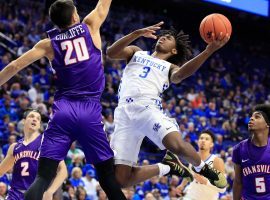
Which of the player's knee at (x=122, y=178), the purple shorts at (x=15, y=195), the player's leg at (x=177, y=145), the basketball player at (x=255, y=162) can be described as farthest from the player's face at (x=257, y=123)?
the purple shorts at (x=15, y=195)

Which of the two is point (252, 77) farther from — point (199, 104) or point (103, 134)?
point (103, 134)

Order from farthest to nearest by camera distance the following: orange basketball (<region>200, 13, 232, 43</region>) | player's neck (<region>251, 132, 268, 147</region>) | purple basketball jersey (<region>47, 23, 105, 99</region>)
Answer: player's neck (<region>251, 132, 268, 147</region>)
orange basketball (<region>200, 13, 232, 43</region>)
purple basketball jersey (<region>47, 23, 105, 99</region>)

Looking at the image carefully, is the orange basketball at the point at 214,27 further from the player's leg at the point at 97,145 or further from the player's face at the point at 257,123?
the player's leg at the point at 97,145

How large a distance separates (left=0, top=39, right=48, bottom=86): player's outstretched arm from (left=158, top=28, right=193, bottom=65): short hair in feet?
6.23

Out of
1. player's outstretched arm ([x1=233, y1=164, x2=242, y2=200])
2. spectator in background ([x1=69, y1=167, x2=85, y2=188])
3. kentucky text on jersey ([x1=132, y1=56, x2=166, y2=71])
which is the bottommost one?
spectator in background ([x1=69, y1=167, x2=85, y2=188])

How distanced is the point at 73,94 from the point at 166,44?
174cm

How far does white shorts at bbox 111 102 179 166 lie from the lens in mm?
5754

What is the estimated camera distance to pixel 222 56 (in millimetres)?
22516

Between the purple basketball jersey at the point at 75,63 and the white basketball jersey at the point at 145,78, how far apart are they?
0.99 m

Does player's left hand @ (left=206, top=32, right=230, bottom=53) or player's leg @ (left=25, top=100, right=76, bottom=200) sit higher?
player's left hand @ (left=206, top=32, right=230, bottom=53)

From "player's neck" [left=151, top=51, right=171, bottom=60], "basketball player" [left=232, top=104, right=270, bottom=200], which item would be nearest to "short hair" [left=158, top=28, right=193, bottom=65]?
"player's neck" [left=151, top=51, right=171, bottom=60]

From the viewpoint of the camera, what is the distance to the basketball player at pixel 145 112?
224 inches

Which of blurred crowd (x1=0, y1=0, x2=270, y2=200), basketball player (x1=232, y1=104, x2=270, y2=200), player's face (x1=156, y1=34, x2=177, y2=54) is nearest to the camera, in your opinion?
basketball player (x1=232, y1=104, x2=270, y2=200)

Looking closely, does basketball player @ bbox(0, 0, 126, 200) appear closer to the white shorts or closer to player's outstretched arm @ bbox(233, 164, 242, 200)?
the white shorts
